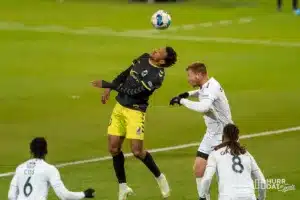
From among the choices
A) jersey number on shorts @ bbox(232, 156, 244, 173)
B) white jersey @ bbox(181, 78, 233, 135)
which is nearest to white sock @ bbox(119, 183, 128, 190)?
white jersey @ bbox(181, 78, 233, 135)

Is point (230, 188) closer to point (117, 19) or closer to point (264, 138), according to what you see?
point (264, 138)

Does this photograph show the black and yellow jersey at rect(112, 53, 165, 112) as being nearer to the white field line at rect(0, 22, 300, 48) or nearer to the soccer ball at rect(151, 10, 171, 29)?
the soccer ball at rect(151, 10, 171, 29)

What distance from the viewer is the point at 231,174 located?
43.8ft

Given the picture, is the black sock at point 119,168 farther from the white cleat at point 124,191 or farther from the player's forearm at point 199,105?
the player's forearm at point 199,105

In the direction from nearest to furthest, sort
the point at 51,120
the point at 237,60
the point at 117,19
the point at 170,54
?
the point at 170,54
the point at 51,120
the point at 237,60
the point at 117,19

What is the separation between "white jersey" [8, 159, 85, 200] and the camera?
12969mm

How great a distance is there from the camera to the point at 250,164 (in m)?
13.5

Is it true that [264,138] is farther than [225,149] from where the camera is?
Yes

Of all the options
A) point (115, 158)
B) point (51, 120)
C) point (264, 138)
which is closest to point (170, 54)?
point (115, 158)

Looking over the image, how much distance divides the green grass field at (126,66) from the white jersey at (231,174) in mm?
4124

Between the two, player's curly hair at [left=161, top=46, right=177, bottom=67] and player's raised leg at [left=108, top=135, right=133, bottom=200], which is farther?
player's raised leg at [left=108, top=135, right=133, bottom=200]

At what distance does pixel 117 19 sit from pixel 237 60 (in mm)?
11431

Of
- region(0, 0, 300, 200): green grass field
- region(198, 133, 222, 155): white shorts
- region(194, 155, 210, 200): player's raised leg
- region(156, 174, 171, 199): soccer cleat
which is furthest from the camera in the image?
region(0, 0, 300, 200): green grass field

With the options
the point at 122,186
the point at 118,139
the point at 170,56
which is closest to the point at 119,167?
the point at 122,186
